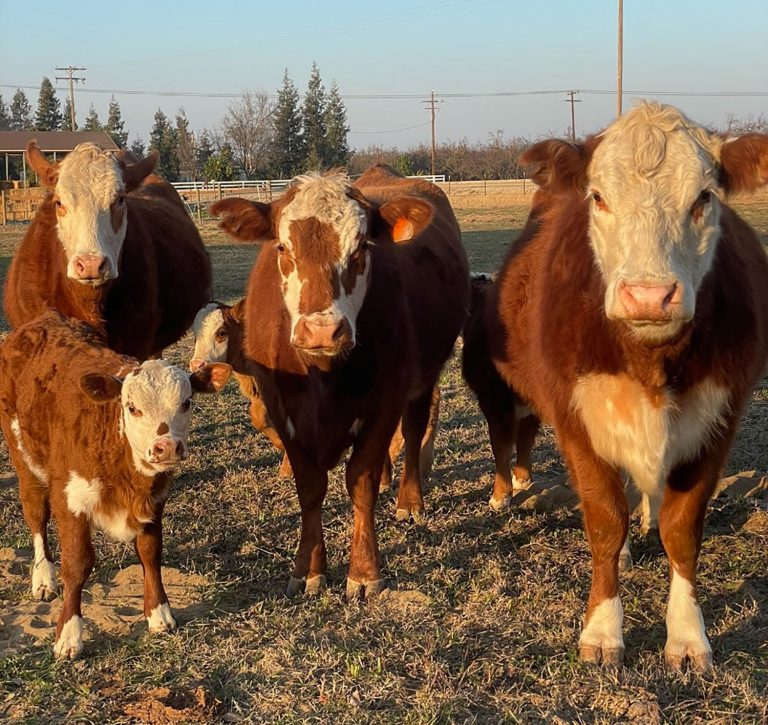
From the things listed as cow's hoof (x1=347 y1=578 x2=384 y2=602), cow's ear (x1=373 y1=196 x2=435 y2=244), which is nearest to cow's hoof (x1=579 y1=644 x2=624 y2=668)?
cow's hoof (x1=347 y1=578 x2=384 y2=602)

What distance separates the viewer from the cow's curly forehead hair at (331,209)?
4.62 m

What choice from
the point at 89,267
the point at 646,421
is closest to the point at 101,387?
the point at 89,267

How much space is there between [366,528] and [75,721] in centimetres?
182

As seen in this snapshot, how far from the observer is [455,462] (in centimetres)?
704

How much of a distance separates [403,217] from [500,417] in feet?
5.85

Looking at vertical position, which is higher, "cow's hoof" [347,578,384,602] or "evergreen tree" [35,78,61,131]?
"evergreen tree" [35,78,61,131]

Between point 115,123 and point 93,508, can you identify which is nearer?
point 93,508

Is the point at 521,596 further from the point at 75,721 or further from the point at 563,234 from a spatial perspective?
the point at 75,721

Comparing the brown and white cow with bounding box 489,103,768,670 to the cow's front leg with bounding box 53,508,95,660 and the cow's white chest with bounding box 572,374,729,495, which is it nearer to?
the cow's white chest with bounding box 572,374,729,495

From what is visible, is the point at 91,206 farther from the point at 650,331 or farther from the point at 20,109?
the point at 20,109

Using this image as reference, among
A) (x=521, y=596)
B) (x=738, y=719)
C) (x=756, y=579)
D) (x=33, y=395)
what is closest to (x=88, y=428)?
(x=33, y=395)

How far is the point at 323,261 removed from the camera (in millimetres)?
4527

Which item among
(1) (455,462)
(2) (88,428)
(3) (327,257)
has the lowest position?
(1) (455,462)

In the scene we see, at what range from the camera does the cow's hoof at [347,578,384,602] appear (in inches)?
185
